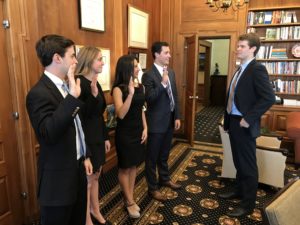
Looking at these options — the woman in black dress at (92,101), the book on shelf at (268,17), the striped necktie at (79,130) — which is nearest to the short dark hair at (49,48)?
the striped necktie at (79,130)

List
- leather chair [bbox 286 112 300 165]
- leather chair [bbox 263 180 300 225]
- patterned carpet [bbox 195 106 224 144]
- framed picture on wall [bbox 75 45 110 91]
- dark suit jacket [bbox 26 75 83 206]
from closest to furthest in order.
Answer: leather chair [bbox 263 180 300 225]
dark suit jacket [bbox 26 75 83 206]
framed picture on wall [bbox 75 45 110 91]
leather chair [bbox 286 112 300 165]
patterned carpet [bbox 195 106 224 144]

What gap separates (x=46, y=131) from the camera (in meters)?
1.29

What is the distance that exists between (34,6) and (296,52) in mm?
4337

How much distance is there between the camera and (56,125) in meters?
1.27

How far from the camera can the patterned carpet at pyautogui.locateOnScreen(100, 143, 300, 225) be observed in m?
2.50

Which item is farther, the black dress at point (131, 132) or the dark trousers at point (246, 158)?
the dark trousers at point (246, 158)

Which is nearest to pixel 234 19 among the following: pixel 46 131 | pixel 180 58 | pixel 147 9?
pixel 180 58

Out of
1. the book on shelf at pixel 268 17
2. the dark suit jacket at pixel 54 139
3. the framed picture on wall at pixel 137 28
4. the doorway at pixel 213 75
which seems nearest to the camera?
the dark suit jacket at pixel 54 139

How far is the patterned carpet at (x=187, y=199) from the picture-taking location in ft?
8.20

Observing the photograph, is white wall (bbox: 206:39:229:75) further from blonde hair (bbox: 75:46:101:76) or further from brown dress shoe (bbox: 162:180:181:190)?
blonde hair (bbox: 75:46:101:76)

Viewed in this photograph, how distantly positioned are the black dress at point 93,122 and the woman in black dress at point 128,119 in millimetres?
181

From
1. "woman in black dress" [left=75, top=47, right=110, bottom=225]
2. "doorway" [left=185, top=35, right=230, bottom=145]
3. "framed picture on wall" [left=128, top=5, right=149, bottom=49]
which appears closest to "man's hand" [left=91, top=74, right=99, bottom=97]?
Answer: "woman in black dress" [left=75, top=47, right=110, bottom=225]

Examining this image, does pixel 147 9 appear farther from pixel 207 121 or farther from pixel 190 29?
pixel 207 121

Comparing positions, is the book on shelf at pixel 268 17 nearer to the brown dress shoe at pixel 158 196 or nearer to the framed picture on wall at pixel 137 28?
the framed picture on wall at pixel 137 28
